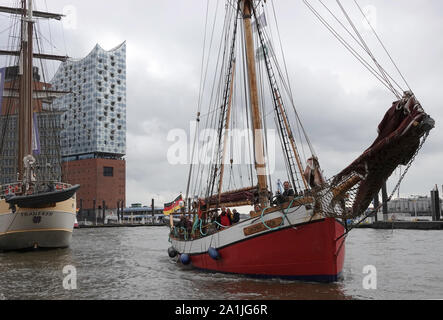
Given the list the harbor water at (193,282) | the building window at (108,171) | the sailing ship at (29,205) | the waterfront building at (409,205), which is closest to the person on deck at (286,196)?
the harbor water at (193,282)

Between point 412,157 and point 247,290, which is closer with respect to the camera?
point 412,157

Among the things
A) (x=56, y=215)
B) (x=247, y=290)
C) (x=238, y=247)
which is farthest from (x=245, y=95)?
(x=56, y=215)

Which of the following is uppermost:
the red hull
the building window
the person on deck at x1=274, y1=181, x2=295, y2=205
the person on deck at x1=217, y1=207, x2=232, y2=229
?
the building window

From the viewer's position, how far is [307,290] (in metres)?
13.2

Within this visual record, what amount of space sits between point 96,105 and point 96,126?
647 cm

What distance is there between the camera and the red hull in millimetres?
13430

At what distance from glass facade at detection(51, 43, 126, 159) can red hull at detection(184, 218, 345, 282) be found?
122 metres

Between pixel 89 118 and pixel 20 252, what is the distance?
10753 cm

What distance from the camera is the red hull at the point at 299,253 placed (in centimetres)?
1343

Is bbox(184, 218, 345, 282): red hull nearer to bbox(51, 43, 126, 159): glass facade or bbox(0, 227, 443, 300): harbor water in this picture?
bbox(0, 227, 443, 300): harbor water

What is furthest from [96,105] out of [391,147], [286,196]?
[391,147]

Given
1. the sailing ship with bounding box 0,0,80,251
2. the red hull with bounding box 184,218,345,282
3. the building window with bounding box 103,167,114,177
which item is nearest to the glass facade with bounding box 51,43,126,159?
the building window with bounding box 103,167,114,177

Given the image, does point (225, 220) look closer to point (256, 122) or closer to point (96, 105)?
point (256, 122)

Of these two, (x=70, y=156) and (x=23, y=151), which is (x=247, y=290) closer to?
(x=23, y=151)
